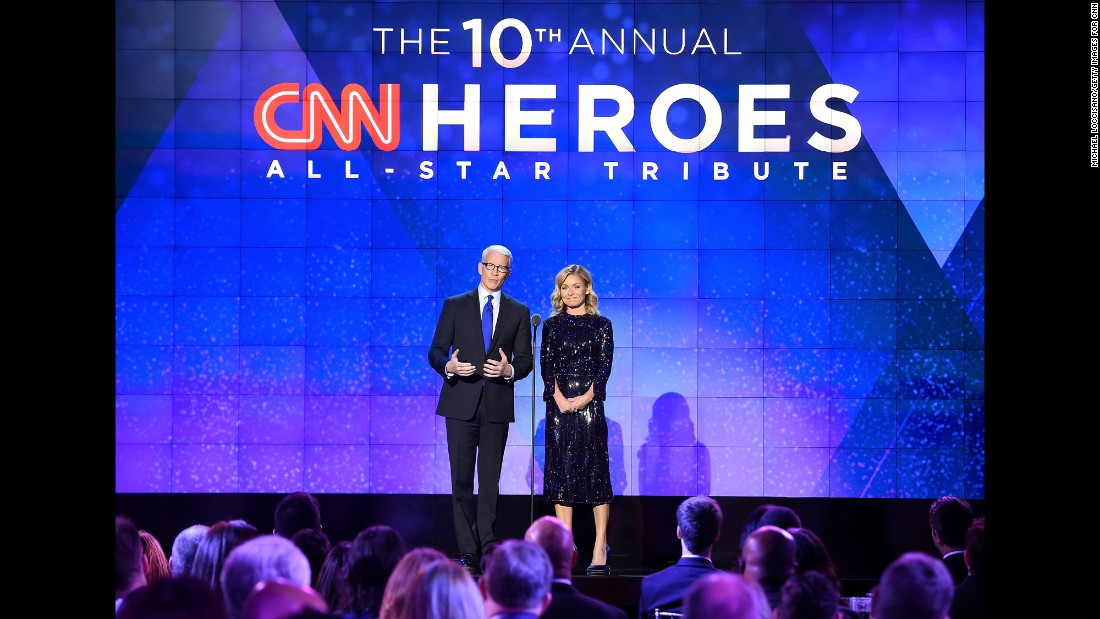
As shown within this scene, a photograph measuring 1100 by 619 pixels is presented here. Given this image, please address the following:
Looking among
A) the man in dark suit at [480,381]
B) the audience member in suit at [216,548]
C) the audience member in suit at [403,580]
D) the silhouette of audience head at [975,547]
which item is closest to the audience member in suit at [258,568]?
the audience member in suit at [403,580]

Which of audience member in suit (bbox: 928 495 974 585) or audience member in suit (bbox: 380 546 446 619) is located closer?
audience member in suit (bbox: 380 546 446 619)

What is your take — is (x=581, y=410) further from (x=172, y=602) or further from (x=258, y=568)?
(x=172, y=602)

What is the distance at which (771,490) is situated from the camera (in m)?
6.96

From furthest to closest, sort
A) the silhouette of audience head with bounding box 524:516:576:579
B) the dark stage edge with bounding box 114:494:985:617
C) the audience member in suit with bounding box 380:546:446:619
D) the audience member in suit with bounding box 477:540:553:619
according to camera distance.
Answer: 1. the dark stage edge with bounding box 114:494:985:617
2. the silhouette of audience head with bounding box 524:516:576:579
3. the audience member in suit with bounding box 477:540:553:619
4. the audience member in suit with bounding box 380:546:446:619

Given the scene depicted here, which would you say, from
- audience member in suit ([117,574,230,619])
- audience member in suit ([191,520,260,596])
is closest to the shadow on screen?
audience member in suit ([191,520,260,596])

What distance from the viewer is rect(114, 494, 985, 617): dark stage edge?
6785mm

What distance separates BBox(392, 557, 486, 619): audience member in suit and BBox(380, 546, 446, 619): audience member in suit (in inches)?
0.8

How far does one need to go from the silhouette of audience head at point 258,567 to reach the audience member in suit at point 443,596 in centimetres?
41

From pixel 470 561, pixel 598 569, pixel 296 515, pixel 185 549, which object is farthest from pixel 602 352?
pixel 185 549

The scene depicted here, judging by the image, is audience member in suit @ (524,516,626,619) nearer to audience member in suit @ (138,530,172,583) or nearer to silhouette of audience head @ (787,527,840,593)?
silhouette of audience head @ (787,527,840,593)

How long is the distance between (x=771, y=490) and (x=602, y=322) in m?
1.92

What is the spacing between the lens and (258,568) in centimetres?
304
